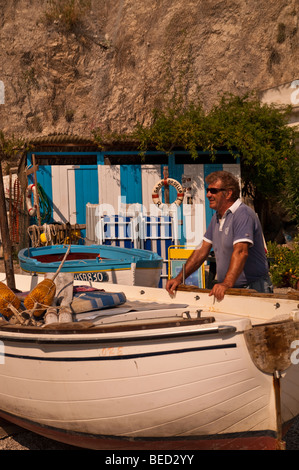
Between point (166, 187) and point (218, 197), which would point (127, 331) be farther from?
point (166, 187)

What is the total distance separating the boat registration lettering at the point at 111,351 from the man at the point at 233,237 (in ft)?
3.73

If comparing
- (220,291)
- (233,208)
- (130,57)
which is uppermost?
(130,57)

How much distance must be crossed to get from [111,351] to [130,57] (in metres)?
21.9

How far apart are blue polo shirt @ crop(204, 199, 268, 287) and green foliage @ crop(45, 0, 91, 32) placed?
73.1ft

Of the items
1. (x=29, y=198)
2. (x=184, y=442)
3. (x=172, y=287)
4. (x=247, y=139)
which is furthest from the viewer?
(x=247, y=139)

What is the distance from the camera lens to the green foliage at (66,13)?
2430 cm

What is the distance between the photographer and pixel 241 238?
434 centimetres

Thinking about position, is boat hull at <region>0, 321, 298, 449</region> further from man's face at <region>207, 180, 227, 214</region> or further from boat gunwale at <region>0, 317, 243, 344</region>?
man's face at <region>207, 180, 227, 214</region>

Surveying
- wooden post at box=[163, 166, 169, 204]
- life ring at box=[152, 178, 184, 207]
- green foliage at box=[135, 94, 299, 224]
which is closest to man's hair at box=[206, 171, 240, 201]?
life ring at box=[152, 178, 184, 207]

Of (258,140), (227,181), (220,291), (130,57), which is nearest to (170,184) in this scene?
(258,140)

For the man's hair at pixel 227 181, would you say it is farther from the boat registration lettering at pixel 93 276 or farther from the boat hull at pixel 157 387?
the boat registration lettering at pixel 93 276

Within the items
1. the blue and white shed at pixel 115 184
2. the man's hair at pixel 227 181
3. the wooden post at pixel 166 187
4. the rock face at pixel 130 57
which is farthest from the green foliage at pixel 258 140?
the man's hair at pixel 227 181

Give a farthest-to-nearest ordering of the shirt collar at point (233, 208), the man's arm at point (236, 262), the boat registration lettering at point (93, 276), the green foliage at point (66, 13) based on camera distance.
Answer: the green foliage at point (66, 13), the boat registration lettering at point (93, 276), the shirt collar at point (233, 208), the man's arm at point (236, 262)

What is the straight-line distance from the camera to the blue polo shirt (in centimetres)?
439
